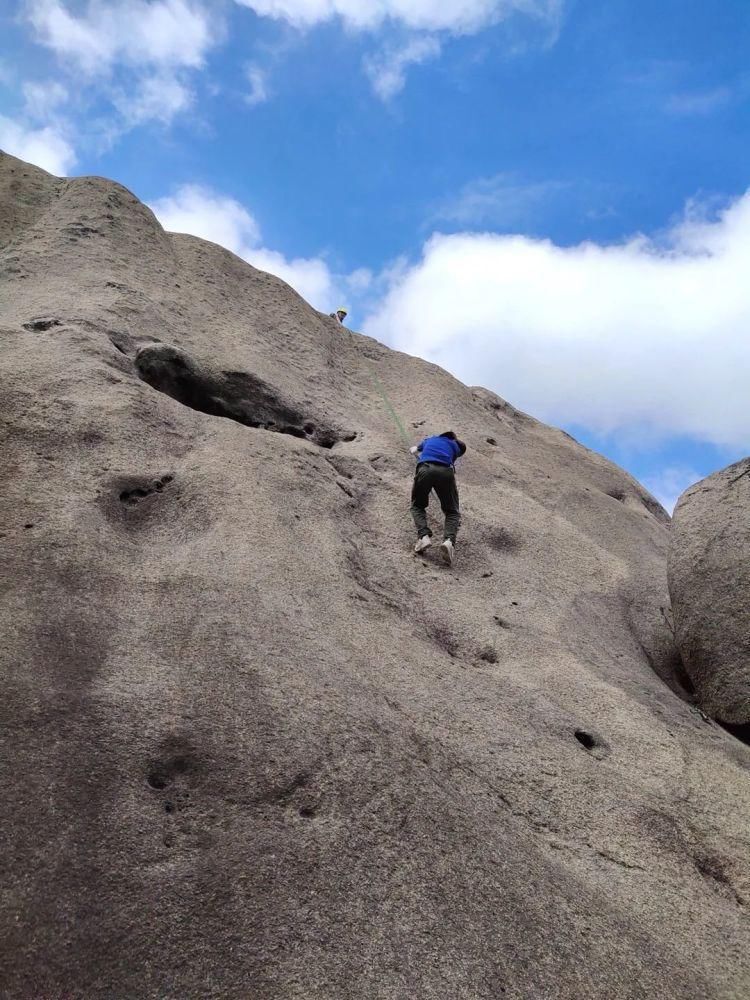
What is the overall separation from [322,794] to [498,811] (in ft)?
3.83

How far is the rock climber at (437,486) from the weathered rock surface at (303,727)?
284 millimetres

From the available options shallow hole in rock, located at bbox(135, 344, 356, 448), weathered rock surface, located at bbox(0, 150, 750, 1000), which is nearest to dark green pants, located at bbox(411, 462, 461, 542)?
weathered rock surface, located at bbox(0, 150, 750, 1000)

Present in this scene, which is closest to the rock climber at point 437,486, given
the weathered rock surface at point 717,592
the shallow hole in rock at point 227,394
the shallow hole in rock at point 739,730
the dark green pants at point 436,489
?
the dark green pants at point 436,489

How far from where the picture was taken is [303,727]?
4.63 m

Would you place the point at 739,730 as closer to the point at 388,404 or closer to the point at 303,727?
the point at 303,727

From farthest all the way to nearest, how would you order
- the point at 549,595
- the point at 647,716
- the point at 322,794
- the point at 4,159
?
1. the point at 4,159
2. the point at 549,595
3. the point at 647,716
4. the point at 322,794

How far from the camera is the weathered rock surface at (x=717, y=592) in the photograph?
698 centimetres

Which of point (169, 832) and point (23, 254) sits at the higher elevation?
point (23, 254)

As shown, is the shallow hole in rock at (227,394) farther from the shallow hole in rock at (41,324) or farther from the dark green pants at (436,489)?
the dark green pants at (436,489)

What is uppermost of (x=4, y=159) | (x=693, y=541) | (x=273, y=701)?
(x=4, y=159)

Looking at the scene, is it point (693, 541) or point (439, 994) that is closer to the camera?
point (439, 994)

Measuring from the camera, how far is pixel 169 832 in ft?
12.6

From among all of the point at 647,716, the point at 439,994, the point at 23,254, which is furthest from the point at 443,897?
the point at 23,254

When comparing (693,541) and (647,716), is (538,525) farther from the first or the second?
(647,716)
